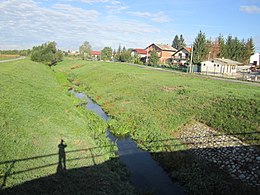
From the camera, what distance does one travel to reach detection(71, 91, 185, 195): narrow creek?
1146 centimetres

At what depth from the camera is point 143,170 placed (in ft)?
43.0

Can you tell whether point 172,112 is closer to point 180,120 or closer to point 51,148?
point 180,120

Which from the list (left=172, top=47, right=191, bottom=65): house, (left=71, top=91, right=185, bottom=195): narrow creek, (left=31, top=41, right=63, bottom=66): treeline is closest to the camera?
(left=71, top=91, right=185, bottom=195): narrow creek

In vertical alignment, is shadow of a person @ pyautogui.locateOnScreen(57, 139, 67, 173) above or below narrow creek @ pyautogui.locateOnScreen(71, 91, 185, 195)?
above

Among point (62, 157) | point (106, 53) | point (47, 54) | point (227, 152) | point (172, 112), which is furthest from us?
point (106, 53)

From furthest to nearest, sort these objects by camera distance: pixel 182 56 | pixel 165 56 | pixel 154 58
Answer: pixel 165 56
pixel 182 56
pixel 154 58

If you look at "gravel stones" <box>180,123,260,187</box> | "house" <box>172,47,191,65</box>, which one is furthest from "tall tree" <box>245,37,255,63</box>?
"gravel stones" <box>180,123,260,187</box>

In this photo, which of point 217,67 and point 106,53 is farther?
point 106,53

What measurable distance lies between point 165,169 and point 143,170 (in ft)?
4.38

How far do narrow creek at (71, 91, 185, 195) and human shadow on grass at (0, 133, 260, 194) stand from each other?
0.30 meters

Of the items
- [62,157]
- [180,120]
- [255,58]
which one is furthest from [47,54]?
[255,58]

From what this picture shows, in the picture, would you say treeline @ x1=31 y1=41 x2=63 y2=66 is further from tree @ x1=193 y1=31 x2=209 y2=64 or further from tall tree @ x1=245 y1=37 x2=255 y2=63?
tall tree @ x1=245 y1=37 x2=255 y2=63

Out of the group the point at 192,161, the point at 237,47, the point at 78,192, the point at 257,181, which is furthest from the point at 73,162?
the point at 237,47

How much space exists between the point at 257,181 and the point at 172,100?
44.7 feet
